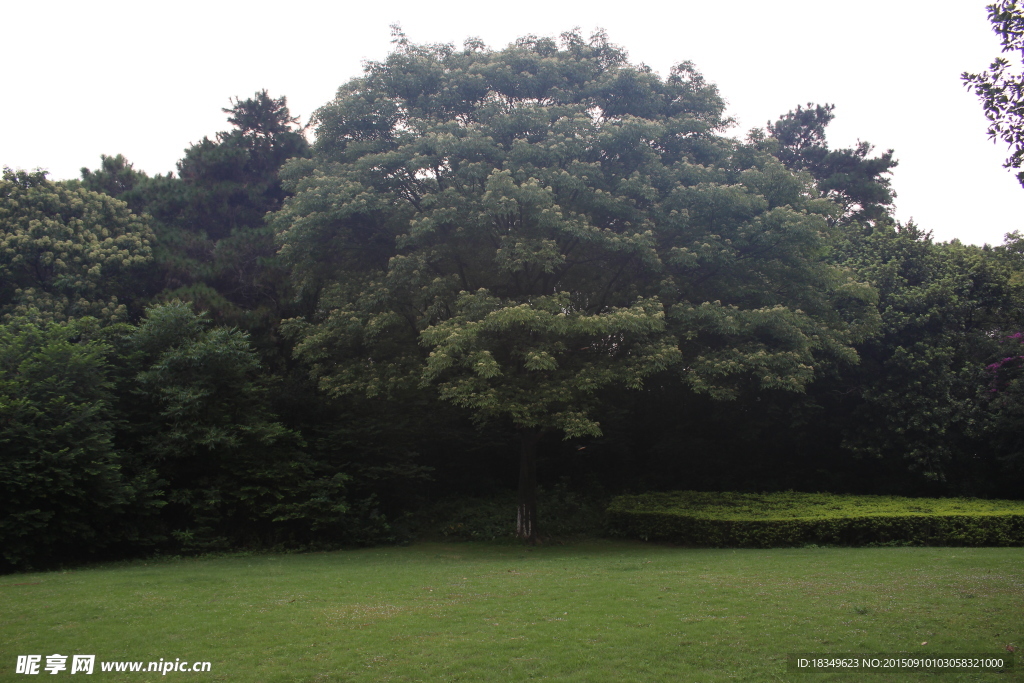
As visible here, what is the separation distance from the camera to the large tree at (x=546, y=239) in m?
14.9

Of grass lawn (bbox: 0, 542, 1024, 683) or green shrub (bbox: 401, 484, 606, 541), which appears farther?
green shrub (bbox: 401, 484, 606, 541)

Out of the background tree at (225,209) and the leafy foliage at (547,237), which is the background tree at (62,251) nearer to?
the background tree at (225,209)

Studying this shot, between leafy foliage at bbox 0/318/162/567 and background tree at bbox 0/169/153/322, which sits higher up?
background tree at bbox 0/169/153/322

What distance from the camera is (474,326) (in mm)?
13742

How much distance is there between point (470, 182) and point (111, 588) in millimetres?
10754

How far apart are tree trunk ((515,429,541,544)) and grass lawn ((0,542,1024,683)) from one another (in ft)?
14.9

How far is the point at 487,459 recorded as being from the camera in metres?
24.7

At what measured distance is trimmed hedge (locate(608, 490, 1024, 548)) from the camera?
14.7 m

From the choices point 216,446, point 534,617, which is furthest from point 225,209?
point 534,617

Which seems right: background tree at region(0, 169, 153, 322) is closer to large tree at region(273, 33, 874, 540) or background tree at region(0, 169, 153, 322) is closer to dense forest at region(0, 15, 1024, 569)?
dense forest at region(0, 15, 1024, 569)

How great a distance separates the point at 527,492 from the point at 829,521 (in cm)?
729

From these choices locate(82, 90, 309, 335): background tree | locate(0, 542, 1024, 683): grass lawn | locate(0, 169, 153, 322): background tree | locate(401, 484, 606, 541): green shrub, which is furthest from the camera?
locate(82, 90, 309, 335): background tree

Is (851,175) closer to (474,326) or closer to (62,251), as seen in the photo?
(474,326)

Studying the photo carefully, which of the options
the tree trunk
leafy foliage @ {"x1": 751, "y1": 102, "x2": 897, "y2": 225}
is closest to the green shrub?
the tree trunk
